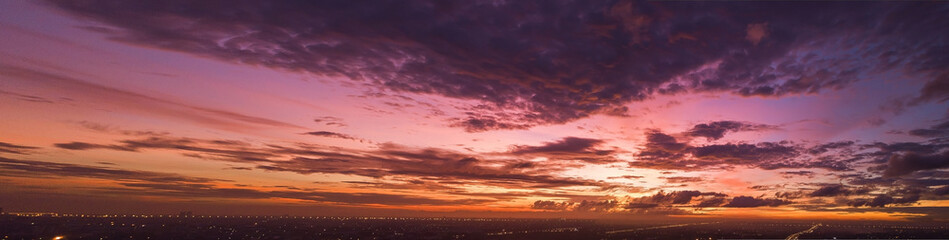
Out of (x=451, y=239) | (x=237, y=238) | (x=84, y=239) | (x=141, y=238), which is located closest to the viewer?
(x=84, y=239)

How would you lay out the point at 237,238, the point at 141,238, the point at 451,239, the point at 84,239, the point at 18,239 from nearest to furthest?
the point at 18,239
the point at 84,239
the point at 141,238
the point at 237,238
the point at 451,239

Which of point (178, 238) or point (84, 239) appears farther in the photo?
point (178, 238)

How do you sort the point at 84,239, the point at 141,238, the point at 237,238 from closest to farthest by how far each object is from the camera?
1. the point at 84,239
2. the point at 141,238
3. the point at 237,238

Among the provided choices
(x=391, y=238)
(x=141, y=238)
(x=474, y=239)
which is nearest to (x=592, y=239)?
(x=474, y=239)

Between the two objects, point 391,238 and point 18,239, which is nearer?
point 18,239

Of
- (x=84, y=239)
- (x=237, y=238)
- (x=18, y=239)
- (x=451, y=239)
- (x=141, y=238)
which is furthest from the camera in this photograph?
(x=451, y=239)

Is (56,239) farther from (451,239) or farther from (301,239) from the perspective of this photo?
(451,239)

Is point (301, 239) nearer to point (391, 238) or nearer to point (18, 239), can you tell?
point (391, 238)

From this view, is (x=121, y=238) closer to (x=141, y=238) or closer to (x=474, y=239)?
(x=141, y=238)

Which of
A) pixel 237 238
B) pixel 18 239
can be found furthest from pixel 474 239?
pixel 18 239
